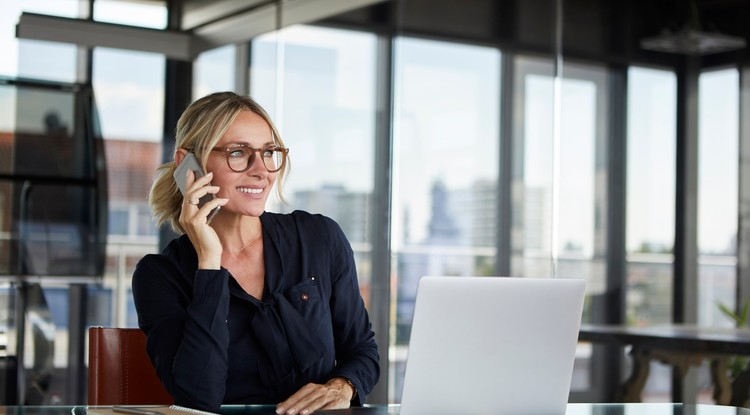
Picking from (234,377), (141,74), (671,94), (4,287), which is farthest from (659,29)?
(234,377)

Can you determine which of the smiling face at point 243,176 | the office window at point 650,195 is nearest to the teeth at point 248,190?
the smiling face at point 243,176

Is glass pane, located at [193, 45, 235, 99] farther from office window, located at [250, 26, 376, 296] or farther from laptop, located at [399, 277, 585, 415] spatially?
laptop, located at [399, 277, 585, 415]

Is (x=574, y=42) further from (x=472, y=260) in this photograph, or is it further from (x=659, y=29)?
(x=472, y=260)

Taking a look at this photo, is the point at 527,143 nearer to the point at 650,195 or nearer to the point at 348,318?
the point at 650,195

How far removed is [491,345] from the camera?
180cm

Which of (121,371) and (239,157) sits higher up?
(239,157)

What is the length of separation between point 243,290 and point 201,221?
18 centimetres

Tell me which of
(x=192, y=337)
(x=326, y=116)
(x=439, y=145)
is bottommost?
(x=192, y=337)

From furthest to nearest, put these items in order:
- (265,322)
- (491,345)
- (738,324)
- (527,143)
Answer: (527,143)
(738,324)
(265,322)
(491,345)

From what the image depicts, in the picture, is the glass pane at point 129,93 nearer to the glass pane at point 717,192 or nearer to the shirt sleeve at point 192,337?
the shirt sleeve at point 192,337

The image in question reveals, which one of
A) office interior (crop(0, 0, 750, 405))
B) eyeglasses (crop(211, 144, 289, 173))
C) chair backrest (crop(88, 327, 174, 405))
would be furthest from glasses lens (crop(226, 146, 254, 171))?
office interior (crop(0, 0, 750, 405))

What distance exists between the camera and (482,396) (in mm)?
1810

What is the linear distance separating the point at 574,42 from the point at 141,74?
7.40 feet

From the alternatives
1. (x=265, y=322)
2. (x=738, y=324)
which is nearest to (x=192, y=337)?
(x=265, y=322)
